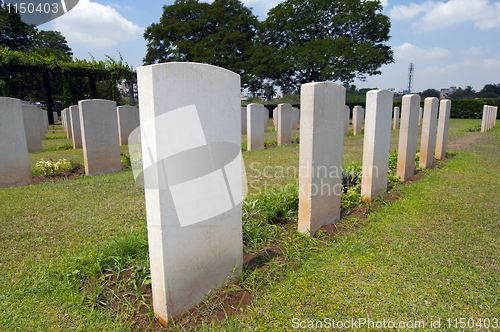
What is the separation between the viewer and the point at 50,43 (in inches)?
1362

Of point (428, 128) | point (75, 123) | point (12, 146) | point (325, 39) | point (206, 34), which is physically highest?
point (206, 34)

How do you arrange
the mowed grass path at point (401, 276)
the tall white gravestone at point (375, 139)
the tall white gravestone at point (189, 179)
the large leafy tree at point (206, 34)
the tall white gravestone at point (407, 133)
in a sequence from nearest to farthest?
the tall white gravestone at point (189, 179)
the mowed grass path at point (401, 276)
the tall white gravestone at point (375, 139)
the tall white gravestone at point (407, 133)
the large leafy tree at point (206, 34)

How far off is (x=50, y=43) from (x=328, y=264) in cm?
4397

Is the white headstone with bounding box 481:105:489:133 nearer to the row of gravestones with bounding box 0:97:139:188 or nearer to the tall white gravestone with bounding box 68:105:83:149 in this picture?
the row of gravestones with bounding box 0:97:139:188

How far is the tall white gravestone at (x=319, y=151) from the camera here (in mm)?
2766

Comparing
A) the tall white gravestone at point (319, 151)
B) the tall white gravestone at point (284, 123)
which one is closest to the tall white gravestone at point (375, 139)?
the tall white gravestone at point (319, 151)

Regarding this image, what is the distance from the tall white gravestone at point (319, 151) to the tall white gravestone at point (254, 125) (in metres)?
6.10

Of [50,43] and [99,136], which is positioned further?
[50,43]

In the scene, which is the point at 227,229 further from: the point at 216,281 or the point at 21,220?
the point at 21,220

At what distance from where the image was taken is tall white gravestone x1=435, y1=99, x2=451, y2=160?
6516 mm

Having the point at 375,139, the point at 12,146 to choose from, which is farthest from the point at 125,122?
the point at 375,139

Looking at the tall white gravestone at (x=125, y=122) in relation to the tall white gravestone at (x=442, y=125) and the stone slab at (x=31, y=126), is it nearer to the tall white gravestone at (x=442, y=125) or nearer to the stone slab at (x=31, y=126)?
the stone slab at (x=31, y=126)

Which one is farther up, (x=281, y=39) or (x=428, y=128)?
(x=281, y=39)

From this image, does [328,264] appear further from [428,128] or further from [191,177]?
[428,128]
